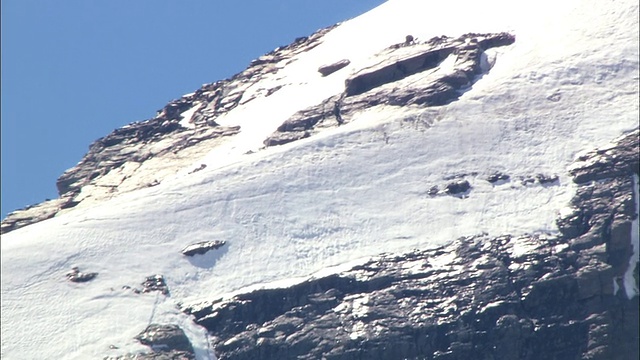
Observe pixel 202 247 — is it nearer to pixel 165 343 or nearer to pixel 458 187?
pixel 165 343

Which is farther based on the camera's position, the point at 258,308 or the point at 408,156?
the point at 408,156

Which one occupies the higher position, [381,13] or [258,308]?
[381,13]

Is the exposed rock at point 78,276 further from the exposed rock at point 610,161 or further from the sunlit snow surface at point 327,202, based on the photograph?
the exposed rock at point 610,161

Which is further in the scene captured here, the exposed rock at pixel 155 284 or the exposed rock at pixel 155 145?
the exposed rock at pixel 155 145

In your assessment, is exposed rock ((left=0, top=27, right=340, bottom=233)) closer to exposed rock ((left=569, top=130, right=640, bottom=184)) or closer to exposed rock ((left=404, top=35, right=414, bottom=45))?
exposed rock ((left=404, top=35, right=414, bottom=45))

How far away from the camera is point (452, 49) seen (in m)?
106

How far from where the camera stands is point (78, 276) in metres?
92.2

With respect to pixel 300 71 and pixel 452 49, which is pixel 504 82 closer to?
pixel 452 49

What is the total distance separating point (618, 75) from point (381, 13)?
2951 cm

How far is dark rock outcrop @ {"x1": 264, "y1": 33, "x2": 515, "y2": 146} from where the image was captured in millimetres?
101625

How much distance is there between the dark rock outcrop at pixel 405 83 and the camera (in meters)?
102

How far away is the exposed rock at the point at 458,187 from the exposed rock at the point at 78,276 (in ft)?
63.1

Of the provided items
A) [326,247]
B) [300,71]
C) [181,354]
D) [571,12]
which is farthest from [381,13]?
[181,354]

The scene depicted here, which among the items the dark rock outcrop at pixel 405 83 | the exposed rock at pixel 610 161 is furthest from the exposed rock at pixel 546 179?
the dark rock outcrop at pixel 405 83
